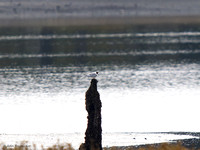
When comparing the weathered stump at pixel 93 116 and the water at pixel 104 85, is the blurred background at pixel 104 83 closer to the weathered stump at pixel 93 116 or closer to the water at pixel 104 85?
the water at pixel 104 85

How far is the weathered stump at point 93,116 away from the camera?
1010 inches

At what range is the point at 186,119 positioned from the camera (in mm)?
39000

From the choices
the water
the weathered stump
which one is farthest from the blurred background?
the weathered stump

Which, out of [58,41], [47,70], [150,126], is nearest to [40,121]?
[150,126]

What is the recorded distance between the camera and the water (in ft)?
127

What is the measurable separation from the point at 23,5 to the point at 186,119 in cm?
14055

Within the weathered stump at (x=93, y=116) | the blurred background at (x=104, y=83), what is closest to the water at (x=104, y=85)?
Result: the blurred background at (x=104, y=83)

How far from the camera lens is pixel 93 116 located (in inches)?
1015

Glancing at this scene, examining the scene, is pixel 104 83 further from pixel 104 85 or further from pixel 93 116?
pixel 93 116

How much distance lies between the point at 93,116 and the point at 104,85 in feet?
109

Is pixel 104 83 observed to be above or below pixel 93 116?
above

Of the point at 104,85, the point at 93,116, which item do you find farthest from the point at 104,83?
the point at 93,116

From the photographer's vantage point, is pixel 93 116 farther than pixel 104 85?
No

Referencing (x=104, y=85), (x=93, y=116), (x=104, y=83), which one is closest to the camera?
(x=93, y=116)
